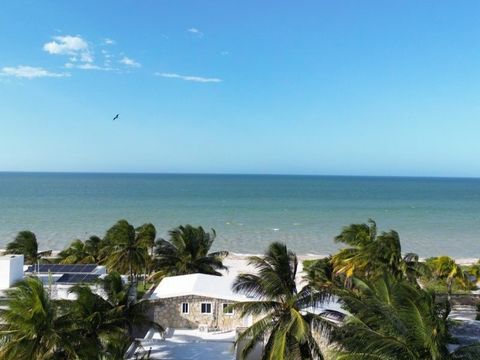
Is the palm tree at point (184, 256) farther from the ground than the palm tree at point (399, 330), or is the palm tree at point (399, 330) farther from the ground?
the palm tree at point (399, 330)

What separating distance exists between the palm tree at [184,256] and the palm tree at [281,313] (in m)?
14.0

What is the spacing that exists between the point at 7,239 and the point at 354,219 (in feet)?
204

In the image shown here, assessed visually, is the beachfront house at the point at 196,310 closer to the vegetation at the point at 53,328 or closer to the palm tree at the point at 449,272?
the vegetation at the point at 53,328

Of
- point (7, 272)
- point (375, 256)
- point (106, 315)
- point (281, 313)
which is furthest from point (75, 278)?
point (375, 256)

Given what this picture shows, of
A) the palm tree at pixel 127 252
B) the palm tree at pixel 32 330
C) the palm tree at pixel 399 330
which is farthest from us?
the palm tree at pixel 127 252

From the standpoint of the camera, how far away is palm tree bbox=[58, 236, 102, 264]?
3550 centimetres

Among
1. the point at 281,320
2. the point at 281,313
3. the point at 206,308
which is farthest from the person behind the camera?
the point at 206,308

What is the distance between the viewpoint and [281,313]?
14281 mm

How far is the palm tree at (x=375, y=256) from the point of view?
2158 cm

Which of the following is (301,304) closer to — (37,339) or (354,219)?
(37,339)

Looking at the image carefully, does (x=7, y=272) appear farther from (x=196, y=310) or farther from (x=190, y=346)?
(x=190, y=346)

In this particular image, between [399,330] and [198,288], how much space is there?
1040 centimetres

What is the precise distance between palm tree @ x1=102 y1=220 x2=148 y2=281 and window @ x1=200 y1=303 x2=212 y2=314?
12.7m

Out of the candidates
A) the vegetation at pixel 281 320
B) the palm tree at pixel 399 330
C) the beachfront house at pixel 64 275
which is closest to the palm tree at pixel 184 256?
the beachfront house at pixel 64 275
